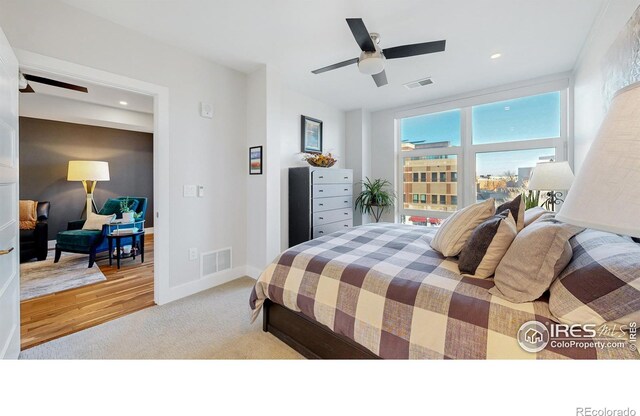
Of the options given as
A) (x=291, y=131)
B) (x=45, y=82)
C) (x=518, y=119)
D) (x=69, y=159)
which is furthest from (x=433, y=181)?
(x=69, y=159)

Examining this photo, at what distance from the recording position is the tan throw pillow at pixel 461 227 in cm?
164

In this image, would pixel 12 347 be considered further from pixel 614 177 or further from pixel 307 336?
pixel 614 177

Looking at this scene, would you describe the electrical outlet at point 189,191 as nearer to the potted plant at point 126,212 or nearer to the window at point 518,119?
the potted plant at point 126,212

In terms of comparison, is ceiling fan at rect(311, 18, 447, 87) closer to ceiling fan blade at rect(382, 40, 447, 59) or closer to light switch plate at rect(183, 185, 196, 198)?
ceiling fan blade at rect(382, 40, 447, 59)

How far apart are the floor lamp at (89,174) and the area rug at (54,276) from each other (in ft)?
4.05

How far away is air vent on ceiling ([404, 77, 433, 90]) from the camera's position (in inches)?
137

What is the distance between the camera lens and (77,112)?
433cm

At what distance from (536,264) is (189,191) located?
2972 millimetres

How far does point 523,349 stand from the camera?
38.1 inches

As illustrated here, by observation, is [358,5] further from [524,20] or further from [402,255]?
[402,255]

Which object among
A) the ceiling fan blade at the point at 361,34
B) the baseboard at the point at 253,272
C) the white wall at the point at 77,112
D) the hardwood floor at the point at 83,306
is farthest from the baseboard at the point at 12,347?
the white wall at the point at 77,112

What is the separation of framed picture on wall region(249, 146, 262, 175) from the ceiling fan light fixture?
151 centimetres

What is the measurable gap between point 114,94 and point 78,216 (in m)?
2.73
